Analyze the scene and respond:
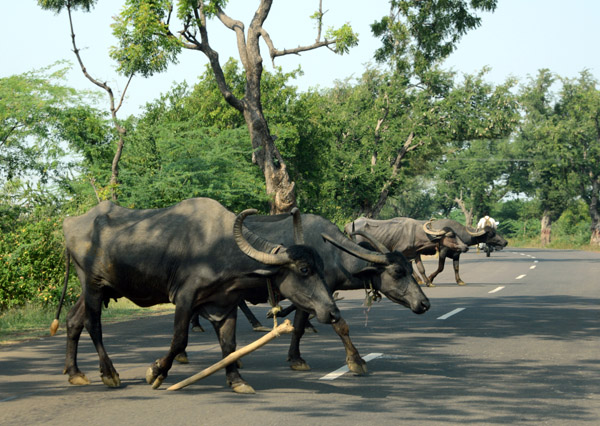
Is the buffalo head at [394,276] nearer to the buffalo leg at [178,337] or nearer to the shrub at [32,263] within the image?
the buffalo leg at [178,337]

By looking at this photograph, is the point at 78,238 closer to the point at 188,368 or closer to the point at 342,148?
the point at 188,368

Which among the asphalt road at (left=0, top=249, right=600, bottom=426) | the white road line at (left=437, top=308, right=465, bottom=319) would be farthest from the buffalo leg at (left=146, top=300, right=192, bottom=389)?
the white road line at (left=437, top=308, right=465, bottom=319)

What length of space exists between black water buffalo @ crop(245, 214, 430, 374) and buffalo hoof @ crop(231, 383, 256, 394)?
4.98 feet

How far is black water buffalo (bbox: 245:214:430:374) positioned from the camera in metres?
10.1

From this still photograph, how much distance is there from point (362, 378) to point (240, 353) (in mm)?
1729

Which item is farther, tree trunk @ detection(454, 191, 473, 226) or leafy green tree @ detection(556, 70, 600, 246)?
tree trunk @ detection(454, 191, 473, 226)

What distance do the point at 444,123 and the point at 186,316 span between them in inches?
1742

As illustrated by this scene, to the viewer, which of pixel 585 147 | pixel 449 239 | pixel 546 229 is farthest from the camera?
pixel 546 229

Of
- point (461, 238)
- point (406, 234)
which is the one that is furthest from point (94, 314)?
point (461, 238)

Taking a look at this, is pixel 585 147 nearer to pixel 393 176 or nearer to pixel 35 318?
pixel 393 176

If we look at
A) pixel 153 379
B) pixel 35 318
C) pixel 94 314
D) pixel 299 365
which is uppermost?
pixel 94 314

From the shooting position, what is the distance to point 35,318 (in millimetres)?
15484

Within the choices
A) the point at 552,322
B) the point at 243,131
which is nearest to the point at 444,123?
the point at 243,131

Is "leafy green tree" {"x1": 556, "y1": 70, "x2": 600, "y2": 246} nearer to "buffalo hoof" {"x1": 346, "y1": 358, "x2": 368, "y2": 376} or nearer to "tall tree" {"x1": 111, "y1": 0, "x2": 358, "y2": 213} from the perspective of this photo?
"tall tree" {"x1": 111, "y1": 0, "x2": 358, "y2": 213}
